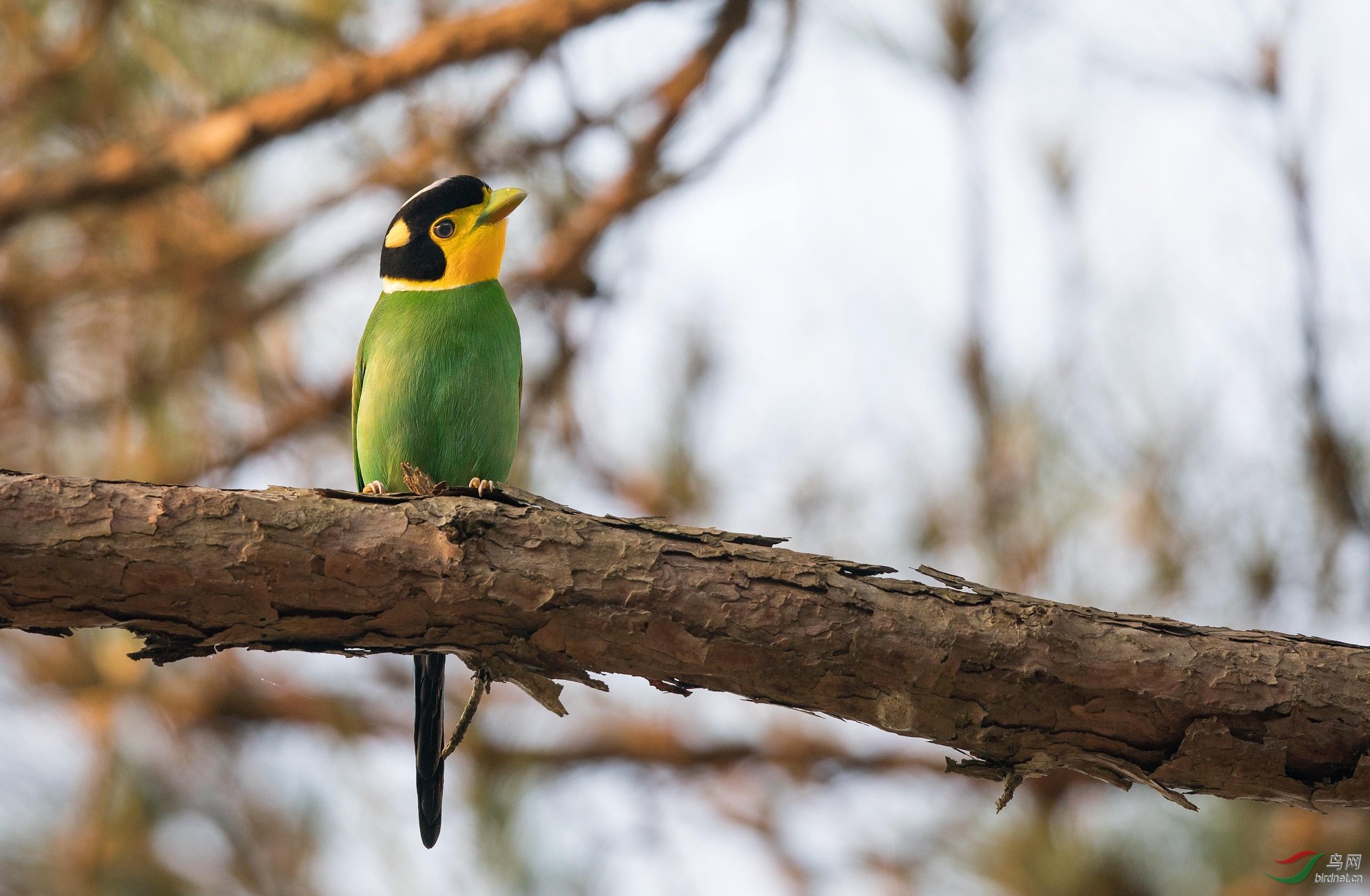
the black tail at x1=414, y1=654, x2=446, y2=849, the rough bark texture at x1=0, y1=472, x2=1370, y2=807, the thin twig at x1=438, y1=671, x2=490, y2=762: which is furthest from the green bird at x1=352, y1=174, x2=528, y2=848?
the rough bark texture at x1=0, y1=472, x2=1370, y2=807

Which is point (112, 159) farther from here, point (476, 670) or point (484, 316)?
point (476, 670)

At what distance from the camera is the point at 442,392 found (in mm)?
4055

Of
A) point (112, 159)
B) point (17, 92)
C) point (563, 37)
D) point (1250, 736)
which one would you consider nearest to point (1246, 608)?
point (1250, 736)

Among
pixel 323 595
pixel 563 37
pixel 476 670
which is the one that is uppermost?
pixel 563 37

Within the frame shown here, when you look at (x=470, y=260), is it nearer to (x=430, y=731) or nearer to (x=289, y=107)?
(x=289, y=107)

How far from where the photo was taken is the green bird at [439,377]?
12.6 feet

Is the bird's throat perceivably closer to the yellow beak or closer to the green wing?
the yellow beak

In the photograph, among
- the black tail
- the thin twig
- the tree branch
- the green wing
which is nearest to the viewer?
the thin twig

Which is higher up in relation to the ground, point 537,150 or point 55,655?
point 537,150

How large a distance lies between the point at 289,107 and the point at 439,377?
1695mm

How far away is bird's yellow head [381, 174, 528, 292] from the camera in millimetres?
4500

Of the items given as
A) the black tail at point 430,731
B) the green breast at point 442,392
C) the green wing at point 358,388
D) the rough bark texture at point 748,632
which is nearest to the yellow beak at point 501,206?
the green breast at point 442,392

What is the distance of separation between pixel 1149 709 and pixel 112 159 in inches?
177

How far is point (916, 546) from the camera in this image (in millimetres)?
6000
